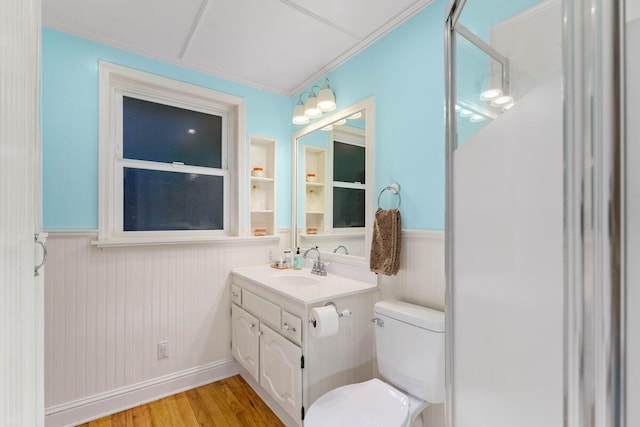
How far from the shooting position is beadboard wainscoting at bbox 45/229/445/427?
1.58 metres

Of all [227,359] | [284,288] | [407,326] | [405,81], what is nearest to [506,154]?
[407,326]

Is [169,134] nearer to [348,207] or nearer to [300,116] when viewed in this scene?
Result: [300,116]

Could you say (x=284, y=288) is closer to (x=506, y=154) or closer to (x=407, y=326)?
(x=407, y=326)

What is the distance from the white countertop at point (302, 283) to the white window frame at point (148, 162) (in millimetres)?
398

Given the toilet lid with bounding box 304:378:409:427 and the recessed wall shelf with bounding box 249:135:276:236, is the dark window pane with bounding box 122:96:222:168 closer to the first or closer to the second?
the recessed wall shelf with bounding box 249:135:276:236

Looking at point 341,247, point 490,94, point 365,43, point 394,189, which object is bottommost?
point 341,247

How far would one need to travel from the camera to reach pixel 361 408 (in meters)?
1.21

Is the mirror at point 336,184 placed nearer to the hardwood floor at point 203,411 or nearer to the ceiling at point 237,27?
the ceiling at point 237,27

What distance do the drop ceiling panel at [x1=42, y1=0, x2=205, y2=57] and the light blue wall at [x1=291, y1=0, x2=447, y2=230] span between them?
3.59 ft

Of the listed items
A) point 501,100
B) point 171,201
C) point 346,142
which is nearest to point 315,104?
point 346,142

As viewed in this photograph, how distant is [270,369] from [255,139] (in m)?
1.73

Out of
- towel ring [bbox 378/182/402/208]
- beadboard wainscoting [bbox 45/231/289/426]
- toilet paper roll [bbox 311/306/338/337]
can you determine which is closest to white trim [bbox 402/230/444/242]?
towel ring [bbox 378/182/402/208]

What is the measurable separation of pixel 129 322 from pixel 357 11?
7.84ft

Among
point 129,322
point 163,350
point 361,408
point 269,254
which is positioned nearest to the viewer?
point 361,408
